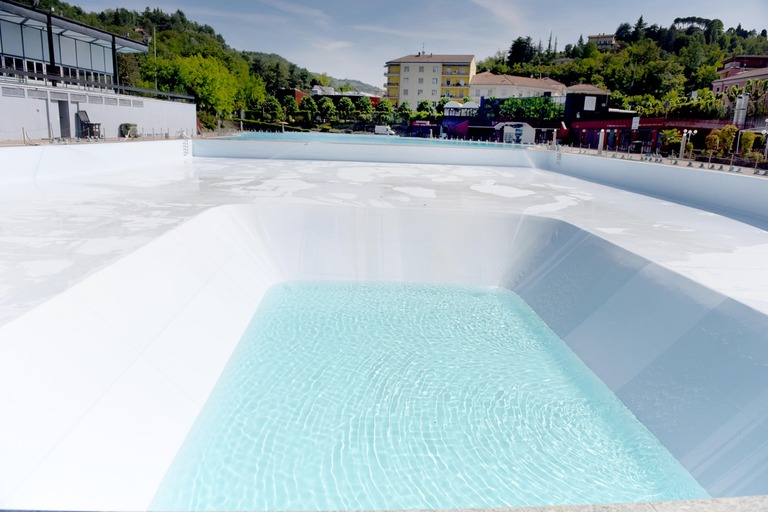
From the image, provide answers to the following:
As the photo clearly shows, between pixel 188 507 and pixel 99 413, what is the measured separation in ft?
3.35

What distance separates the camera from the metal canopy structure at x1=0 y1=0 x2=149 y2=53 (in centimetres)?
1997

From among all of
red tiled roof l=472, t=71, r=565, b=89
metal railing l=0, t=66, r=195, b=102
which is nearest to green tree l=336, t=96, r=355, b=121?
red tiled roof l=472, t=71, r=565, b=89

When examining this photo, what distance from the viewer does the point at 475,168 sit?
21875 millimetres

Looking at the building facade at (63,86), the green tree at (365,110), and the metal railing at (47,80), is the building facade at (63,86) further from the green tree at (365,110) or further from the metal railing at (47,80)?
the green tree at (365,110)

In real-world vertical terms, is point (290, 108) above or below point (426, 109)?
below

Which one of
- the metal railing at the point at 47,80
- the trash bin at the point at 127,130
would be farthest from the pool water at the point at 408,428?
the trash bin at the point at 127,130

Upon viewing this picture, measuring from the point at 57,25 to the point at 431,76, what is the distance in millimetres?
56509

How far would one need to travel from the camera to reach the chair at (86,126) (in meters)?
19.8

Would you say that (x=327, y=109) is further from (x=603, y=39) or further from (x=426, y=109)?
(x=603, y=39)

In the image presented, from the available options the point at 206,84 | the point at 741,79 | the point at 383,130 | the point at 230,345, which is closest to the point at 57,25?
the point at 206,84

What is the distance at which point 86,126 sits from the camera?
65.4 feet

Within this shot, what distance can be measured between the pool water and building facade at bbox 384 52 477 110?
69.0 meters

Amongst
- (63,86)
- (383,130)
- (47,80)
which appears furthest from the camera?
(383,130)

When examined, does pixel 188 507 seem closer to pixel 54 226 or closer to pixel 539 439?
pixel 539 439
